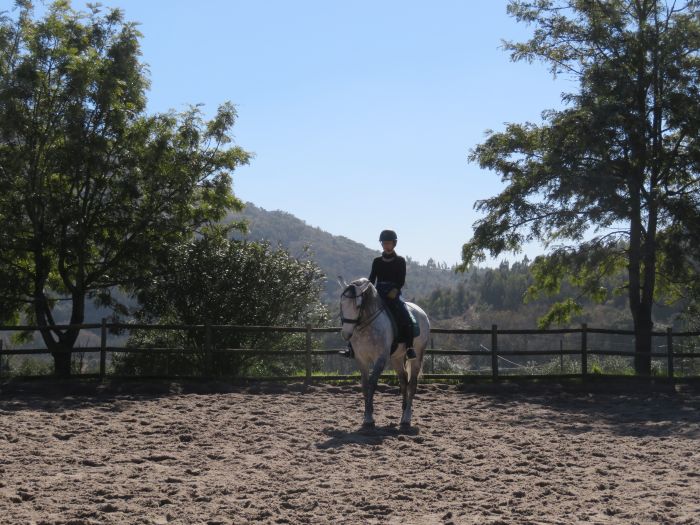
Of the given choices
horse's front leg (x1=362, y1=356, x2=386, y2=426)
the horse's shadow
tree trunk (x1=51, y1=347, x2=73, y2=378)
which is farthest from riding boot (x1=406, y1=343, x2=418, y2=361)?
tree trunk (x1=51, y1=347, x2=73, y2=378)

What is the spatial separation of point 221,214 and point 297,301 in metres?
3.68

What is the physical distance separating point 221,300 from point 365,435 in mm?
10462

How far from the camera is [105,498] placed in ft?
22.8

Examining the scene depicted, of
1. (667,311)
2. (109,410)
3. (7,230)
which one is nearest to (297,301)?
(7,230)

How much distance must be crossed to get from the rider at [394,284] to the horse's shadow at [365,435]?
105cm

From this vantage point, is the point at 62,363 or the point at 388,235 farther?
the point at 62,363

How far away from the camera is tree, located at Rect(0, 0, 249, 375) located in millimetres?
17047

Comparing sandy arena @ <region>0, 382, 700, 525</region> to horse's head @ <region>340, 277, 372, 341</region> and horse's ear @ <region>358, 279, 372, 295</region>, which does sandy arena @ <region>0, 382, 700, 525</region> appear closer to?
horse's head @ <region>340, 277, 372, 341</region>

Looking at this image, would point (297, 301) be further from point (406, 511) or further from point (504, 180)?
point (406, 511)

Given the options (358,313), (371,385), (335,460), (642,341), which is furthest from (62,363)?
(642,341)

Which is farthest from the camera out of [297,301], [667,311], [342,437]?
[667,311]

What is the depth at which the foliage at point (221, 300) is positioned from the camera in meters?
19.7

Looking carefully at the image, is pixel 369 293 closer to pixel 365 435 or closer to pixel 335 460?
pixel 365 435

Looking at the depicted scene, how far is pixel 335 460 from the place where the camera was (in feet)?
28.8
